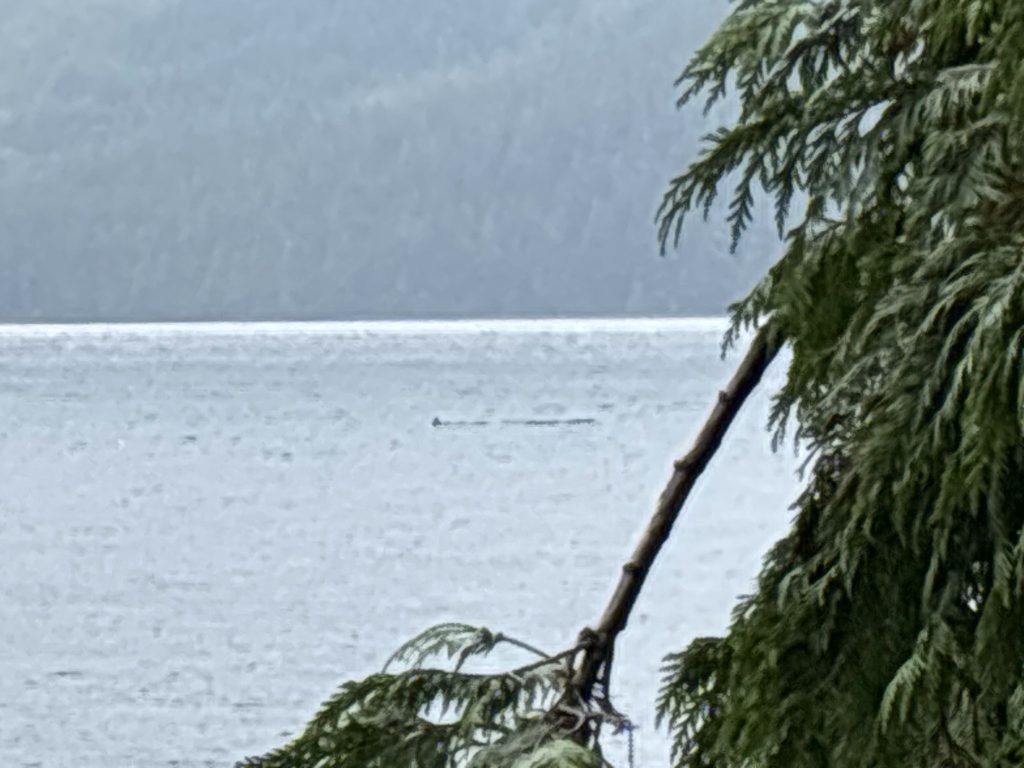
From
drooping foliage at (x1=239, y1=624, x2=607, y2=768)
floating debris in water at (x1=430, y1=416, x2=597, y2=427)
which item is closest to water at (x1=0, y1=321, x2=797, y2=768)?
floating debris in water at (x1=430, y1=416, x2=597, y2=427)

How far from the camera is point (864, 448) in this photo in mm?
1360

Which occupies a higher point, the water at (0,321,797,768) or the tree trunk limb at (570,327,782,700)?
the water at (0,321,797,768)

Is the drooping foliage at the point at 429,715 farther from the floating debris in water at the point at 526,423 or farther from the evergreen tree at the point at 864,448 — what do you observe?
the floating debris in water at the point at 526,423

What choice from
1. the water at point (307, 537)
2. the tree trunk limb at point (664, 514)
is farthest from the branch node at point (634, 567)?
the water at point (307, 537)

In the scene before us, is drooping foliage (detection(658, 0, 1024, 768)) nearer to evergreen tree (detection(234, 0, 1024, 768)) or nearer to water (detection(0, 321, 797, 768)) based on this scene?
evergreen tree (detection(234, 0, 1024, 768))

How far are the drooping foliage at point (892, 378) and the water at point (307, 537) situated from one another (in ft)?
49.2

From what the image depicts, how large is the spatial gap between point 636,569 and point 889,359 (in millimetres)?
448

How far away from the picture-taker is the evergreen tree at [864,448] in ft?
4.28

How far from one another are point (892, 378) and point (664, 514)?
0.48 m

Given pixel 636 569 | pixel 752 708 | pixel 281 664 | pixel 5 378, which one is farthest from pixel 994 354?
pixel 5 378

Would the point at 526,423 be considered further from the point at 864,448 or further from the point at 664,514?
the point at 864,448

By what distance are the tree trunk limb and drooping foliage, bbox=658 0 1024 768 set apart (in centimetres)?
6

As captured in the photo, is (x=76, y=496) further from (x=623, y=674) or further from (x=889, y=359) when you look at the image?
(x=889, y=359)

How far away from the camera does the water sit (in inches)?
913
